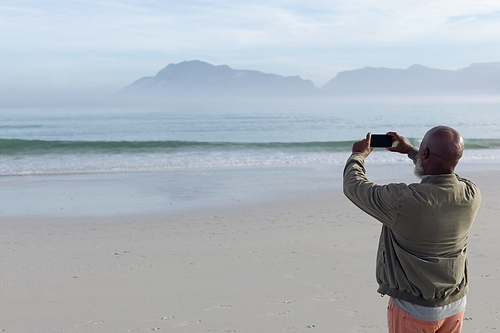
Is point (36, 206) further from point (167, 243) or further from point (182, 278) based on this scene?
point (182, 278)

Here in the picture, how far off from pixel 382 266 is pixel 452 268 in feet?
0.96

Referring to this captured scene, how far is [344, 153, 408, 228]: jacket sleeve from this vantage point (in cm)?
172

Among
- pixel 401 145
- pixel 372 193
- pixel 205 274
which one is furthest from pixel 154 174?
pixel 372 193

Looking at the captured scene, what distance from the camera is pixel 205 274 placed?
15.5 ft

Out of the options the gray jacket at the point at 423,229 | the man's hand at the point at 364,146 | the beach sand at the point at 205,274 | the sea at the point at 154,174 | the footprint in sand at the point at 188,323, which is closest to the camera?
the gray jacket at the point at 423,229

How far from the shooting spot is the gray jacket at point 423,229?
1713mm

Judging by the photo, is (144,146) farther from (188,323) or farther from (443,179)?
(443,179)

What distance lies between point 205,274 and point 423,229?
337 centimetres

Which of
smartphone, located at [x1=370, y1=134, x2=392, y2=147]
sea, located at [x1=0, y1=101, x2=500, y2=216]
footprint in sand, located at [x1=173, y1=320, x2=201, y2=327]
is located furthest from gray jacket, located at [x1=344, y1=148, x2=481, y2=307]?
footprint in sand, located at [x1=173, y1=320, x2=201, y2=327]

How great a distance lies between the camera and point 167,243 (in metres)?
5.90

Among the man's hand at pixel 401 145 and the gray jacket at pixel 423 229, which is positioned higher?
the man's hand at pixel 401 145

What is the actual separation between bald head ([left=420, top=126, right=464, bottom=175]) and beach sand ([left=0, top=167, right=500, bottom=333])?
2227 millimetres

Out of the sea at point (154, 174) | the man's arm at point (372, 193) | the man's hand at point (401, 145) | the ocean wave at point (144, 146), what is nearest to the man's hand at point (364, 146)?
the man's arm at point (372, 193)

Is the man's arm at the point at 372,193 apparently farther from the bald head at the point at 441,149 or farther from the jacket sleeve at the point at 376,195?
the bald head at the point at 441,149
